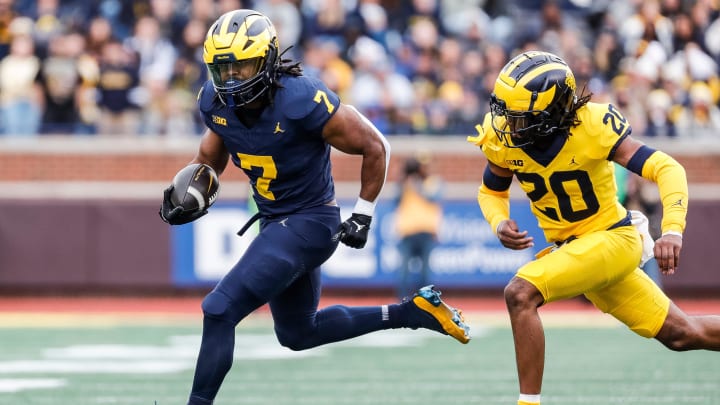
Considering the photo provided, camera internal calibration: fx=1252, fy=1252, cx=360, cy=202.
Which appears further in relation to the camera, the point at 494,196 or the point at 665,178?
the point at 494,196

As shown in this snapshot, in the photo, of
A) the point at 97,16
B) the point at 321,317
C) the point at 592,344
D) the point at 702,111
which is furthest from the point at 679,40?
the point at 321,317

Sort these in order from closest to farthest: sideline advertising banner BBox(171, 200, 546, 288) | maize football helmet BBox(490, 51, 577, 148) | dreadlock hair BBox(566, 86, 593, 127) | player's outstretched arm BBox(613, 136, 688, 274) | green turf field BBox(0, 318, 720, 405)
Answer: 1. player's outstretched arm BBox(613, 136, 688, 274)
2. maize football helmet BBox(490, 51, 577, 148)
3. dreadlock hair BBox(566, 86, 593, 127)
4. green turf field BBox(0, 318, 720, 405)
5. sideline advertising banner BBox(171, 200, 546, 288)

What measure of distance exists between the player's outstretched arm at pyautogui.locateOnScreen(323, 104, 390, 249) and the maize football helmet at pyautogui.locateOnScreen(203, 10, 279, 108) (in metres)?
0.38

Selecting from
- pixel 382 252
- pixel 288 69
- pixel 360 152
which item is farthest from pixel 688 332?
pixel 382 252

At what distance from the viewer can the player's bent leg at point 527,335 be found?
18.4 feet

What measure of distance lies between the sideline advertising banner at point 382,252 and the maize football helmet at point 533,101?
309 inches

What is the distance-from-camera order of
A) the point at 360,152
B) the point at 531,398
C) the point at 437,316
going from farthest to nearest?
the point at 437,316 → the point at 360,152 → the point at 531,398

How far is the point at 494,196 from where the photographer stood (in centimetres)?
637

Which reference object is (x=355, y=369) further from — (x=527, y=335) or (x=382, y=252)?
(x=382, y=252)

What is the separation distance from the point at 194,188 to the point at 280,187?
1.35ft

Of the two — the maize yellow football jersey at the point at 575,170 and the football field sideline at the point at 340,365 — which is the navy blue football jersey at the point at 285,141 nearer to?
the maize yellow football jersey at the point at 575,170

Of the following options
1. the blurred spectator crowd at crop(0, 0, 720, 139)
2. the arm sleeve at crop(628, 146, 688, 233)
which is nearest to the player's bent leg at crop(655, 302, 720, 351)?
the arm sleeve at crop(628, 146, 688, 233)

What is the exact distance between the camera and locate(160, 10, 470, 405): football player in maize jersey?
→ 5.71m

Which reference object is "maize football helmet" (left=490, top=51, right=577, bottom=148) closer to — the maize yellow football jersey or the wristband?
the maize yellow football jersey
